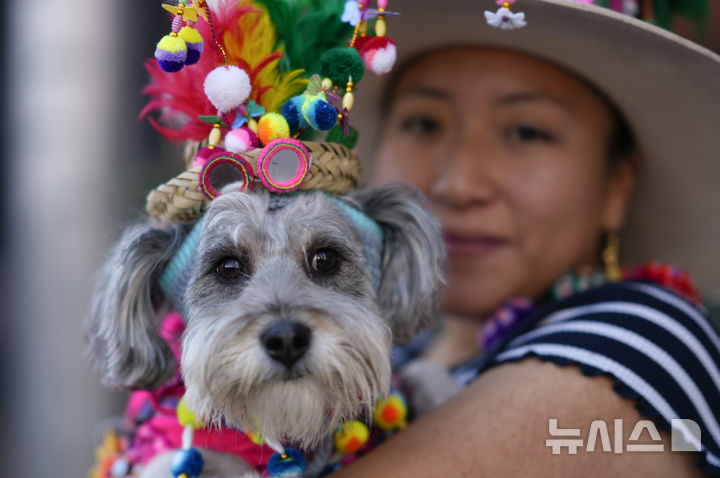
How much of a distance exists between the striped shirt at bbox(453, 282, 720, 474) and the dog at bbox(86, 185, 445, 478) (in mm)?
394

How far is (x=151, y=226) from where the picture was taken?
163cm

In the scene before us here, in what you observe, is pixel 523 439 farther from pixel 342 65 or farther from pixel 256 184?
pixel 342 65

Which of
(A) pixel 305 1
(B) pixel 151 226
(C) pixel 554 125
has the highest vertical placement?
(A) pixel 305 1

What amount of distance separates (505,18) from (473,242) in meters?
0.99

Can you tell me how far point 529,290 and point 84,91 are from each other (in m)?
3.27

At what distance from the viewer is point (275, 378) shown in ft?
4.23

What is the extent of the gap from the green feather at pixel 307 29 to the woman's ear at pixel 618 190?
4.80ft

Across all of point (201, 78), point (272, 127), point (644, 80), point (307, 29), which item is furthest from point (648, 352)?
point (201, 78)

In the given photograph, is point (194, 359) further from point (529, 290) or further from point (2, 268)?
point (2, 268)

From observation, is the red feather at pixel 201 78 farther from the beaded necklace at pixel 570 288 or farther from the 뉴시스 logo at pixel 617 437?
the beaded necklace at pixel 570 288

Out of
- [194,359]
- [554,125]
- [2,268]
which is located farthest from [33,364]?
[554,125]

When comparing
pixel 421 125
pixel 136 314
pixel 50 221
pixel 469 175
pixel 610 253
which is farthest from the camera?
pixel 50 221

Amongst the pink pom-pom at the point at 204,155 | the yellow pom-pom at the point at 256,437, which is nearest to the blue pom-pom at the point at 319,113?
the pink pom-pom at the point at 204,155

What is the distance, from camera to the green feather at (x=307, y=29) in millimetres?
1583
